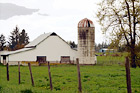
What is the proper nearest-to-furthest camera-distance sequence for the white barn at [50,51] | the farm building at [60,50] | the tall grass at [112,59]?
1. the tall grass at [112,59]
2. the farm building at [60,50]
3. the white barn at [50,51]

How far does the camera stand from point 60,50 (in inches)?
1817

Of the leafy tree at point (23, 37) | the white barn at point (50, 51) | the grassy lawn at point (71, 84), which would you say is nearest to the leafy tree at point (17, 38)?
the leafy tree at point (23, 37)

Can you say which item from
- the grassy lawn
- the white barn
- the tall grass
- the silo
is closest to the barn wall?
the white barn

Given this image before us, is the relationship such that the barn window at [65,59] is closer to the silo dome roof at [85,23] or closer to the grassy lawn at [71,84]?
the silo dome roof at [85,23]

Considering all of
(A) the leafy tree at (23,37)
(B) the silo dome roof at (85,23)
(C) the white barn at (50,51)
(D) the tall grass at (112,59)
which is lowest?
(D) the tall grass at (112,59)

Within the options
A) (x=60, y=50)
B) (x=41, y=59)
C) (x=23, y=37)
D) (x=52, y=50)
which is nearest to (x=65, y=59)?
(x=60, y=50)

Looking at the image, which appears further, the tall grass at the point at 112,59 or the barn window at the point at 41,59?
the barn window at the point at 41,59

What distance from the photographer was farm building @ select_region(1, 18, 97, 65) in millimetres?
43594

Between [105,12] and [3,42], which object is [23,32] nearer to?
[3,42]

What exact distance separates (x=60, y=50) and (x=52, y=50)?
1.61 meters

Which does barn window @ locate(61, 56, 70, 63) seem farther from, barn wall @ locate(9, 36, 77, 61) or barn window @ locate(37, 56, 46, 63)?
barn window @ locate(37, 56, 46, 63)

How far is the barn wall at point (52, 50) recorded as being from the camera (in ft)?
144

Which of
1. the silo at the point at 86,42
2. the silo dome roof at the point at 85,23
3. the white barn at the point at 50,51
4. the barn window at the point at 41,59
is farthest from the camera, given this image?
the silo dome roof at the point at 85,23

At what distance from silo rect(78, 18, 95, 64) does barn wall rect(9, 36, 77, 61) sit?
106 inches
